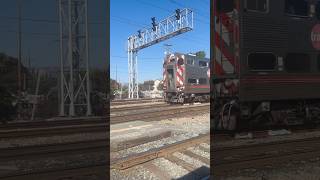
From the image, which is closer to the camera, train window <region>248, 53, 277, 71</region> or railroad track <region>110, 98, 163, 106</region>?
train window <region>248, 53, 277, 71</region>

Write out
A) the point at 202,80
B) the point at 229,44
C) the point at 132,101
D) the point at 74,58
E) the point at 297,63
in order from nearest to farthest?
the point at 74,58 < the point at 229,44 < the point at 297,63 < the point at 202,80 < the point at 132,101

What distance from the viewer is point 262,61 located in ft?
16.8

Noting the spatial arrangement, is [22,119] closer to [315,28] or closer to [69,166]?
[69,166]

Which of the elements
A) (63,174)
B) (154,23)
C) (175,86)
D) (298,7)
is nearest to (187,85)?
(175,86)

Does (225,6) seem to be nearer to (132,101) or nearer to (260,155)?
(260,155)

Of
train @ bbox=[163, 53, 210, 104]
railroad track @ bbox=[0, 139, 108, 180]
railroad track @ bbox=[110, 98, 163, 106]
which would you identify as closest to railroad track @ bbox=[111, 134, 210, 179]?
railroad track @ bbox=[0, 139, 108, 180]

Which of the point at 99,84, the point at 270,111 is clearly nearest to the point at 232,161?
the point at 270,111

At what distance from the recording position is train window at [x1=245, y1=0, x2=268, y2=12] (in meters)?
4.93

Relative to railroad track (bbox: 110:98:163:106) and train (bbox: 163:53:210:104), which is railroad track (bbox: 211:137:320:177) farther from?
railroad track (bbox: 110:98:163:106)

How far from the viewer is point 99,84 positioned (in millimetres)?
2818

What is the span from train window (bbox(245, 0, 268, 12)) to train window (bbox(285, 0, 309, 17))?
0.44m

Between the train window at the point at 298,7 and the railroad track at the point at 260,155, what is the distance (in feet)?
5.40

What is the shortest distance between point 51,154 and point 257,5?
2.93m

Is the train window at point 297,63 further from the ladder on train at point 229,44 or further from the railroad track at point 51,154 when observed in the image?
the railroad track at point 51,154
